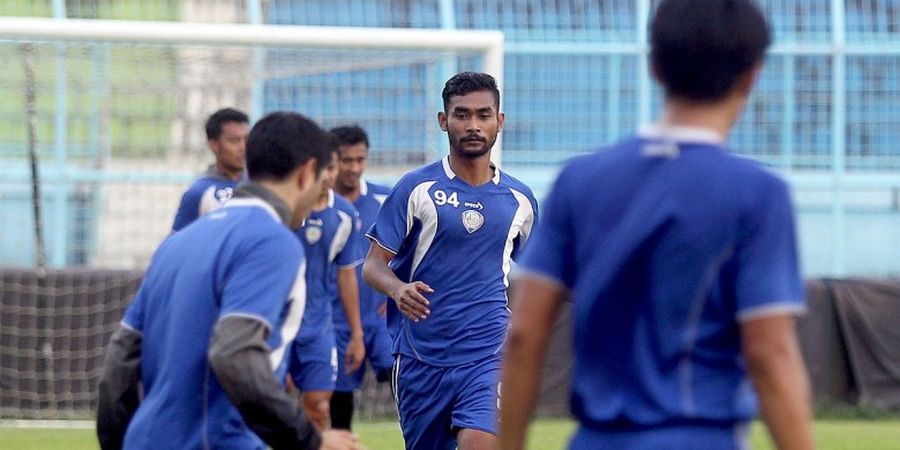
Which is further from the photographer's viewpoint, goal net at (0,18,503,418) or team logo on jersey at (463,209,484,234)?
goal net at (0,18,503,418)

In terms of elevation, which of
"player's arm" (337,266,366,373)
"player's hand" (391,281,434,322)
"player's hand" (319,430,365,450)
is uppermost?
"player's hand" (319,430,365,450)

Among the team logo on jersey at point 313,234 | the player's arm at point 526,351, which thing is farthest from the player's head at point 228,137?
the player's arm at point 526,351

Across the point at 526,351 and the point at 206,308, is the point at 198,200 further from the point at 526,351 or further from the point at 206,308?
the point at 526,351

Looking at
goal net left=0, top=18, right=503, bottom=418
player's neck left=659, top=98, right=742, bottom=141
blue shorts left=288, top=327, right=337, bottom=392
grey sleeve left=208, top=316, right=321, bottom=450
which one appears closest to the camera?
player's neck left=659, top=98, right=742, bottom=141

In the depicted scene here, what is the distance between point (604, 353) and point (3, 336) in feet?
39.0

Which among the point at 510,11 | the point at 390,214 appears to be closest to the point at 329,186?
the point at 390,214

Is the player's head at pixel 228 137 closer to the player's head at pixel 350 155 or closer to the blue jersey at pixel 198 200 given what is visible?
the blue jersey at pixel 198 200

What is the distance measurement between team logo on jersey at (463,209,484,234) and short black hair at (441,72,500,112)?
0.61m

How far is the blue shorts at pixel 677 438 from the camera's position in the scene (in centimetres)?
335

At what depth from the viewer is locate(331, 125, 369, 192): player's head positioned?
11.7 metres

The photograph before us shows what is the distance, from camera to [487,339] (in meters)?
7.92

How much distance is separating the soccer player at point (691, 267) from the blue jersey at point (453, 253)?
14.5 ft

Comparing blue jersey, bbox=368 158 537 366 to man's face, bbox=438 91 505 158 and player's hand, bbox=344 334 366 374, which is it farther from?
player's hand, bbox=344 334 366 374

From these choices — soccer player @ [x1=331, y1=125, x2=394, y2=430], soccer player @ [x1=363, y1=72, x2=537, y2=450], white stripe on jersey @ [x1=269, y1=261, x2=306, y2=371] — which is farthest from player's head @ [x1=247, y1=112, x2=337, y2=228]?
soccer player @ [x1=331, y1=125, x2=394, y2=430]
